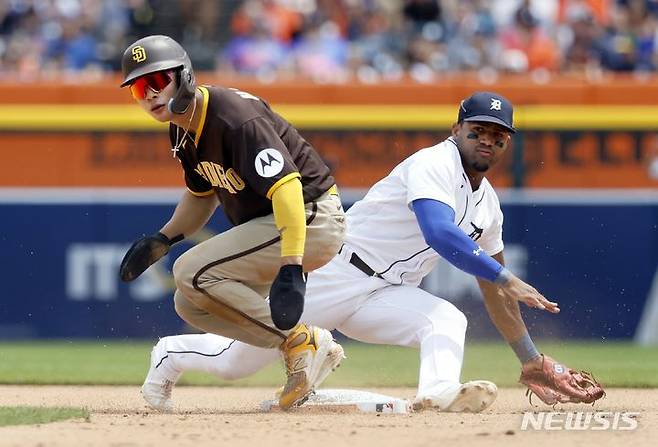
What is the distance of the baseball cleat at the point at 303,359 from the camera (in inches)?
233

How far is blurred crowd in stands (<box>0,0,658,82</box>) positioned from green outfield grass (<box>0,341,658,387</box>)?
293 cm

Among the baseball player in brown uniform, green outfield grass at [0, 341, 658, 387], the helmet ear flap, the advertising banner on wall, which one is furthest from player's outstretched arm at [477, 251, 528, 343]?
the advertising banner on wall

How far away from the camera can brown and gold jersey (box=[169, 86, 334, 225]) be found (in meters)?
5.51

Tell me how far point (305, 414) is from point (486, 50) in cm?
722

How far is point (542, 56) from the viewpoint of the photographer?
500 inches

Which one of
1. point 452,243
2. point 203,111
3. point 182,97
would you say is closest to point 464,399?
point 452,243

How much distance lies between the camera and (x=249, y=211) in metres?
5.94

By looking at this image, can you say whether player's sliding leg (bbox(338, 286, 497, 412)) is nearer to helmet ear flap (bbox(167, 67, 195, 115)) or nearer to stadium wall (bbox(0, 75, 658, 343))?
helmet ear flap (bbox(167, 67, 195, 115))

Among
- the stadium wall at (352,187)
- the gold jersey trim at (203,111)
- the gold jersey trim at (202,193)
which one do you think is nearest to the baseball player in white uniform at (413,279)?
the gold jersey trim at (202,193)

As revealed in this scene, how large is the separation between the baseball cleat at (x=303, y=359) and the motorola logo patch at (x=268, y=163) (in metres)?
0.84

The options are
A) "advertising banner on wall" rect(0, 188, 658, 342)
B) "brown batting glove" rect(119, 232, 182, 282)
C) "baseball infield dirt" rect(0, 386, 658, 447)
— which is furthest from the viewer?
"advertising banner on wall" rect(0, 188, 658, 342)

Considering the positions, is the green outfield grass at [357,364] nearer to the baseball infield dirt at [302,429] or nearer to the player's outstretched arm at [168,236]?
the baseball infield dirt at [302,429]

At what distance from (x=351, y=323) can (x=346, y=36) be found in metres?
7.13

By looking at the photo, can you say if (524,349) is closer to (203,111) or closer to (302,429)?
(302,429)
